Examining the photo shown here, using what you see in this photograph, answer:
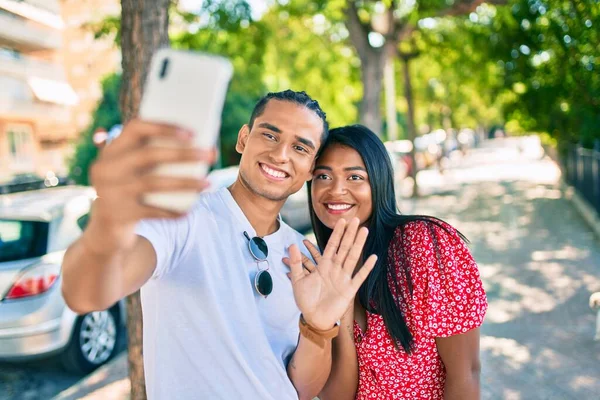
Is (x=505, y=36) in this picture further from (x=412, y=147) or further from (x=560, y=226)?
(x=412, y=147)

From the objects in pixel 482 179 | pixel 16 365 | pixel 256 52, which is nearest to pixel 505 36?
pixel 256 52

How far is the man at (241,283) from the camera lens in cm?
166

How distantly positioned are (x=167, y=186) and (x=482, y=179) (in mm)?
23576

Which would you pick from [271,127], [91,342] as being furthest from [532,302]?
[271,127]

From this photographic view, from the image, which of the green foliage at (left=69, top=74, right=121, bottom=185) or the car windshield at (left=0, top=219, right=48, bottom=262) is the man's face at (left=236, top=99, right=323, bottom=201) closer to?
the car windshield at (left=0, top=219, right=48, bottom=262)

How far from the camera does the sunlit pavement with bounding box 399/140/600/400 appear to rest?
4660mm

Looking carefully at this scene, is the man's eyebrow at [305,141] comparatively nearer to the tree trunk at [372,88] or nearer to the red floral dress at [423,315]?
the red floral dress at [423,315]

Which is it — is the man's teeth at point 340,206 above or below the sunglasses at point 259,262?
above

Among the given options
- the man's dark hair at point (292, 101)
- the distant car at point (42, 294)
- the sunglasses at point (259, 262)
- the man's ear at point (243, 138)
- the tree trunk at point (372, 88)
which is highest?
the tree trunk at point (372, 88)

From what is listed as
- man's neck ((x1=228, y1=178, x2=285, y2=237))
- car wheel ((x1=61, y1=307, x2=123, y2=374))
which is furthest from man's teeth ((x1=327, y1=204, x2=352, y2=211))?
car wheel ((x1=61, y1=307, x2=123, y2=374))

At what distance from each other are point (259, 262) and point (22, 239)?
3.90 meters

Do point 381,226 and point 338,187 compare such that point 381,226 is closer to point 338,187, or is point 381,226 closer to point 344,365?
point 338,187

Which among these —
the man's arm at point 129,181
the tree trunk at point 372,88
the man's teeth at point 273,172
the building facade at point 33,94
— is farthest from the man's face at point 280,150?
the building facade at point 33,94

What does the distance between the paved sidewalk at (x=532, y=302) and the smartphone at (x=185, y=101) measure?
4.07 meters
